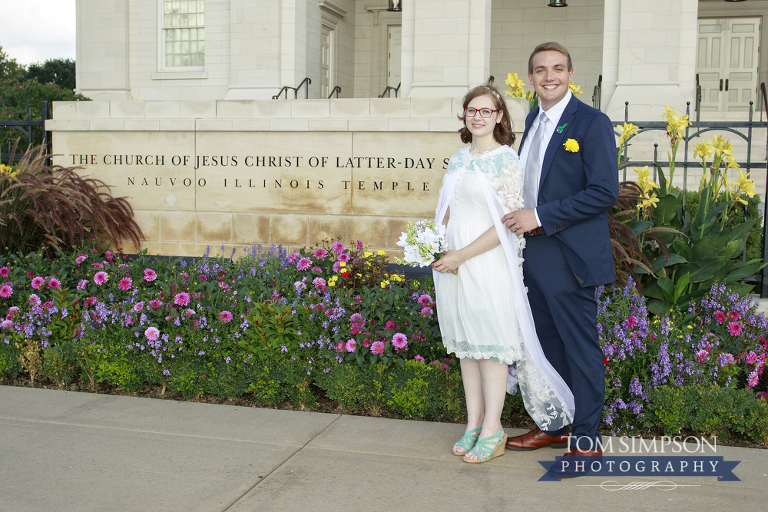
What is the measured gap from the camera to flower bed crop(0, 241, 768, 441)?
407 cm

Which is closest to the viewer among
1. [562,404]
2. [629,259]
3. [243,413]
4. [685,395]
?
[562,404]

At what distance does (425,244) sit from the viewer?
3.43 m

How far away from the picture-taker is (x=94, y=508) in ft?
10.0

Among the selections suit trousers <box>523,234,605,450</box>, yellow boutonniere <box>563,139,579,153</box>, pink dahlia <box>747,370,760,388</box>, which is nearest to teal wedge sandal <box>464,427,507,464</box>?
suit trousers <box>523,234,605,450</box>

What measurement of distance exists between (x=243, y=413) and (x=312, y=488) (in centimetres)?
122

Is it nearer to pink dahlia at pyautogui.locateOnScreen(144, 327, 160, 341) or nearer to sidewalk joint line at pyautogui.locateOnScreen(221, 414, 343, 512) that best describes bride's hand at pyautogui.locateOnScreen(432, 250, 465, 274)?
sidewalk joint line at pyautogui.locateOnScreen(221, 414, 343, 512)

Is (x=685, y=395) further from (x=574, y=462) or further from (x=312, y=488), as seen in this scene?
(x=312, y=488)

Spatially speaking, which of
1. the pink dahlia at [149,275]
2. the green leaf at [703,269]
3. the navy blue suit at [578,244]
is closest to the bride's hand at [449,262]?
the navy blue suit at [578,244]

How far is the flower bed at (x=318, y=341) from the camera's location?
407 cm

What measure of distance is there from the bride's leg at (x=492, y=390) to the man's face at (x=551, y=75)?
4.45ft


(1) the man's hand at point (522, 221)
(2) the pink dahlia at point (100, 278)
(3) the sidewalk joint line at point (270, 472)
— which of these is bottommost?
(3) the sidewalk joint line at point (270, 472)

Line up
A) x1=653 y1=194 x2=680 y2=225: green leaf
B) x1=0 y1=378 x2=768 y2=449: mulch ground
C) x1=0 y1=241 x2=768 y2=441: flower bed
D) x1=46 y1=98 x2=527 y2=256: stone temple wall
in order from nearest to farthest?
x1=0 y1=378 x2=768 y2=449: mulch ground, x1=0 y1=241 x2=768 y2=441: flower bed, x1=653 y1=194 x2=680 y2=225: green leaf, x1=46 y1=98 x2=527 y2=256: stone temple wall

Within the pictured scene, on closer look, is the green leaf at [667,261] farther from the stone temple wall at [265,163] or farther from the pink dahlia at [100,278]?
the pink dahlia at [100,278]

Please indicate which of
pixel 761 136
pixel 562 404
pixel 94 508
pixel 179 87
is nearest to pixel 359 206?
pixel 562 404
